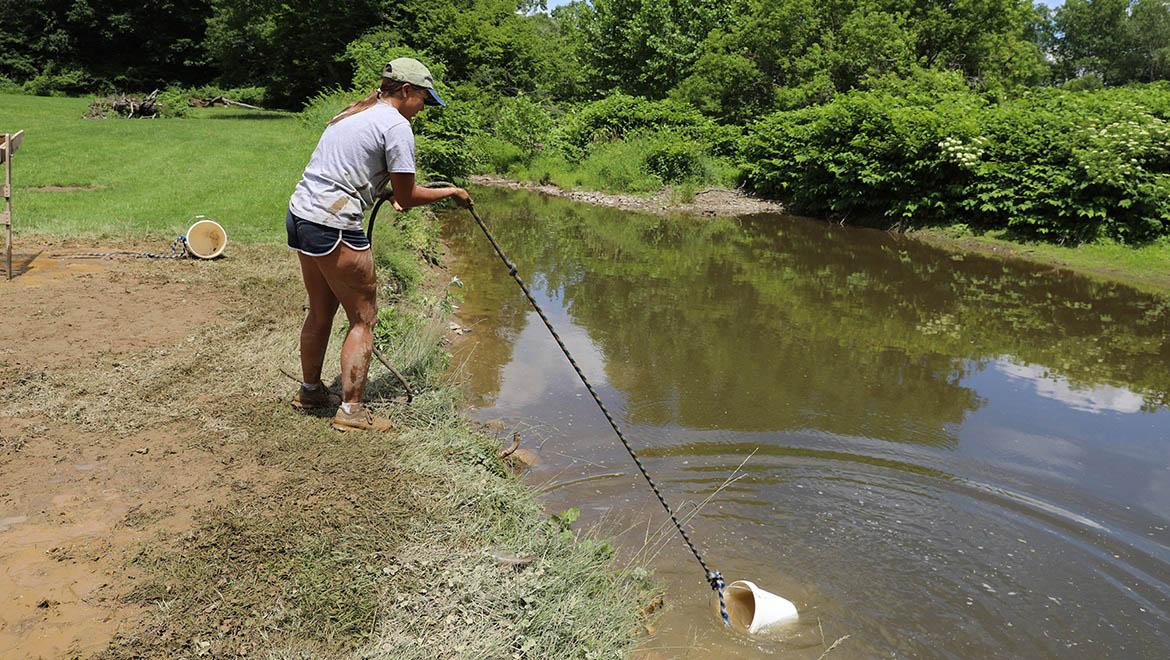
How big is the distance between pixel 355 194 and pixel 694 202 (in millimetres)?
16512

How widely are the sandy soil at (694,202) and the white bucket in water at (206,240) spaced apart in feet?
39.3

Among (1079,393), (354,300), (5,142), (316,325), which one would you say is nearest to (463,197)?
(354,300)

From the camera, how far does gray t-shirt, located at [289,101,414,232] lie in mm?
4488

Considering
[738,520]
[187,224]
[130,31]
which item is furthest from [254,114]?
[738,520]

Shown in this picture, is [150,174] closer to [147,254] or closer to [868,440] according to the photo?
[147,254]

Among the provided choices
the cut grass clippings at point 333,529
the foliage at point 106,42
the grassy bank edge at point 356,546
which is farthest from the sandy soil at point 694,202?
the foliage at point 106,42

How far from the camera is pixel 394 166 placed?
451 cm

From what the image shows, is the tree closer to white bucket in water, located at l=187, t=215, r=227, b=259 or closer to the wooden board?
white bucket in water, located at l=187, t=215, r=227, b=259

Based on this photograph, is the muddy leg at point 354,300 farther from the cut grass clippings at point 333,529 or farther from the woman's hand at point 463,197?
the woman's hand at point 463,197

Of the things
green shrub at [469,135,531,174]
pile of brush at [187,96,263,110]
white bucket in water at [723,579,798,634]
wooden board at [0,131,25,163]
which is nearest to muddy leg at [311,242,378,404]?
white bucket in water at [723,579,798,634]

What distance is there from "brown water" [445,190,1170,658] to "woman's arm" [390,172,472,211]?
2.00 metres

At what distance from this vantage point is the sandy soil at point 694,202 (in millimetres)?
19728

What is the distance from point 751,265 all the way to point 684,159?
9.34 metres

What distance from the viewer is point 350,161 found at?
4520mm
